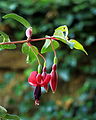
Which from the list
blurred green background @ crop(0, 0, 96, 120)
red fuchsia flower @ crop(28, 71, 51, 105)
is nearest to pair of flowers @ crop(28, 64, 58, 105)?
red fuchsia flower @ crop(28, 71, 51, 105)

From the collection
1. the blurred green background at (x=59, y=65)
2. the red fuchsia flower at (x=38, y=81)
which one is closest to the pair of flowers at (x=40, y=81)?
the red fuchsia flower at (x=38, y=81)

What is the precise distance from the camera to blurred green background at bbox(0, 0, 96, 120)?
75.1 inches

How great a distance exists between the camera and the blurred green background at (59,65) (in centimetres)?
191

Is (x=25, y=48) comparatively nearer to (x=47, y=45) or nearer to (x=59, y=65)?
(x=47, y=45)

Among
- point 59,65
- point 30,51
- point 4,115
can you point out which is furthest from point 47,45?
point 59,65

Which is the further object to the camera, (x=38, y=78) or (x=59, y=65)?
(x=59, y=65)

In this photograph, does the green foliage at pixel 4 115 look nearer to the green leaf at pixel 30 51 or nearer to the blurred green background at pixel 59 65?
the green leaf at pixel 30 51

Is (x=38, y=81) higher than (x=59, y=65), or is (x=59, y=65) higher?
(x=38, y=81)

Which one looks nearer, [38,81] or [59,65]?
[38,81]

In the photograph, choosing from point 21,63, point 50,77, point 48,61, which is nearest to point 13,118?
point 50,77

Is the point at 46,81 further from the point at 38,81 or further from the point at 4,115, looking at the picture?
the point at 4,115

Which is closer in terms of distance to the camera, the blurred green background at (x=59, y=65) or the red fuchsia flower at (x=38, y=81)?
the red fuchsia flower at (x=38, y=81)

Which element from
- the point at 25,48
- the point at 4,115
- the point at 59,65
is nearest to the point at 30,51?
the point at 25,48

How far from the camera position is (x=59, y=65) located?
196 cm
